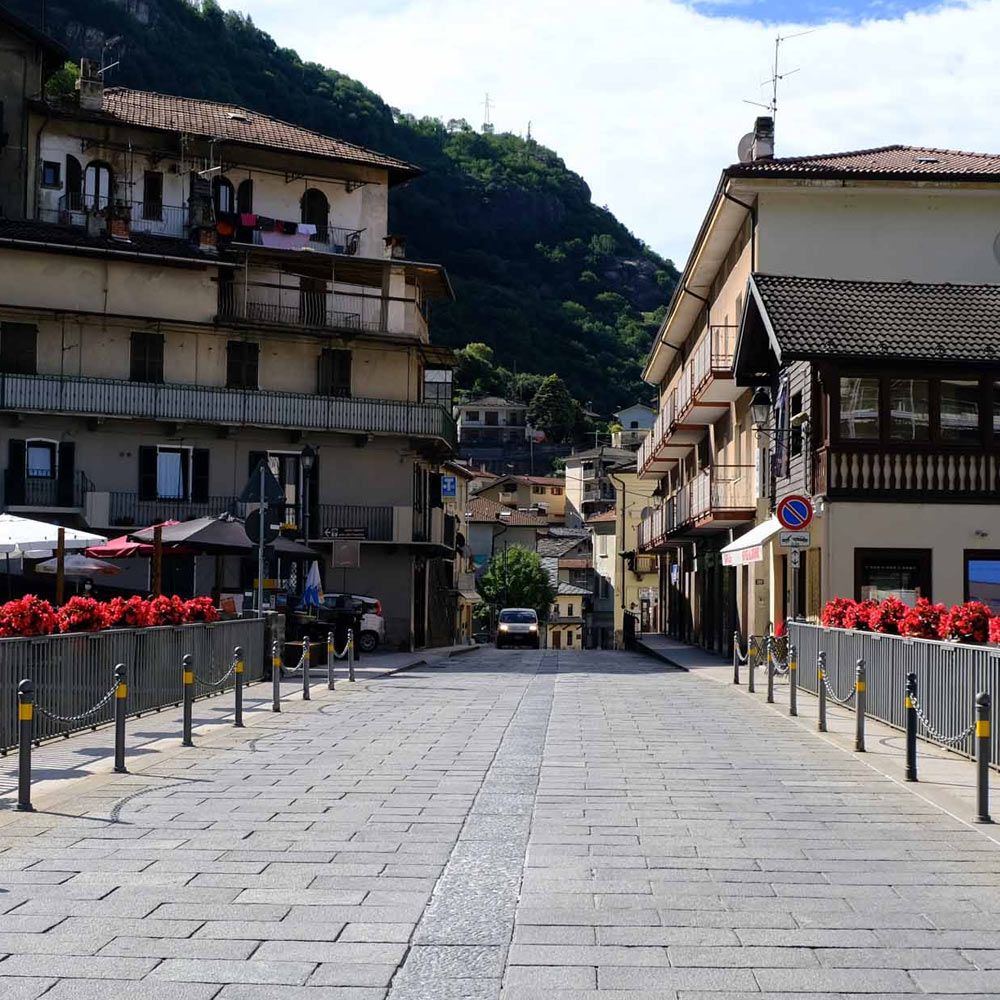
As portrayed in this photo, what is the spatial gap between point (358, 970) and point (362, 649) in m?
37.9

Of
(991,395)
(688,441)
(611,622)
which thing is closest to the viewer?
(991,395)

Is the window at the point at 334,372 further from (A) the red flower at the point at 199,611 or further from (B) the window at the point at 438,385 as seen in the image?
(A) the red flower at the point at 199,611

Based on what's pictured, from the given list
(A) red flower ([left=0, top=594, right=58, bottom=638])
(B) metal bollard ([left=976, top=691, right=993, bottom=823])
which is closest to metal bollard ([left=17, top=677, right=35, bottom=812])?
(A) red flower ([left=0, top=594, right=58, bottom=638])

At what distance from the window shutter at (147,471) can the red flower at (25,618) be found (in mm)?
31592

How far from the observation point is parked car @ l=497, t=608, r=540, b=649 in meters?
63.1

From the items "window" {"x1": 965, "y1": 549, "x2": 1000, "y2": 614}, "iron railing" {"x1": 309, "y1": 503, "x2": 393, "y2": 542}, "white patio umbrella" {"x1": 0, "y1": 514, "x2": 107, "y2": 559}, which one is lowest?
"window" {"x1": 965, "y1": 549, "x2": 1000, "y2": 614}

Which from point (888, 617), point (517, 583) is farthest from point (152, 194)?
point (517, 583)

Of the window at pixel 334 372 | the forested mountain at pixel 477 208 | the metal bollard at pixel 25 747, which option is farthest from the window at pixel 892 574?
the forested mountain at pixel 477 208

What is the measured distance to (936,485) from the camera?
27.9m

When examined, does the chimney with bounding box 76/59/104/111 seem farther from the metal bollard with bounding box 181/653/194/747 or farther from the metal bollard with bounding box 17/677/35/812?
the metal bollard with bounding box 17/677/35/812

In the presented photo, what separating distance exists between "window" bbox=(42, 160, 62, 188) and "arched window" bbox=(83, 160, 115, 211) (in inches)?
→ 33.4

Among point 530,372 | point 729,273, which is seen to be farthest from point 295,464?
point 530,372

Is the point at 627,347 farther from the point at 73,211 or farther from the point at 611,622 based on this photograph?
the point at 73,211

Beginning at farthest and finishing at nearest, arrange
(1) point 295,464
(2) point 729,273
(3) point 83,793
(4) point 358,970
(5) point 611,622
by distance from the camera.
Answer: (5) point 611,622 → (1) point 295,464 → (2) point 729,273 → (3) point 83,793 → (4) point 358,970
